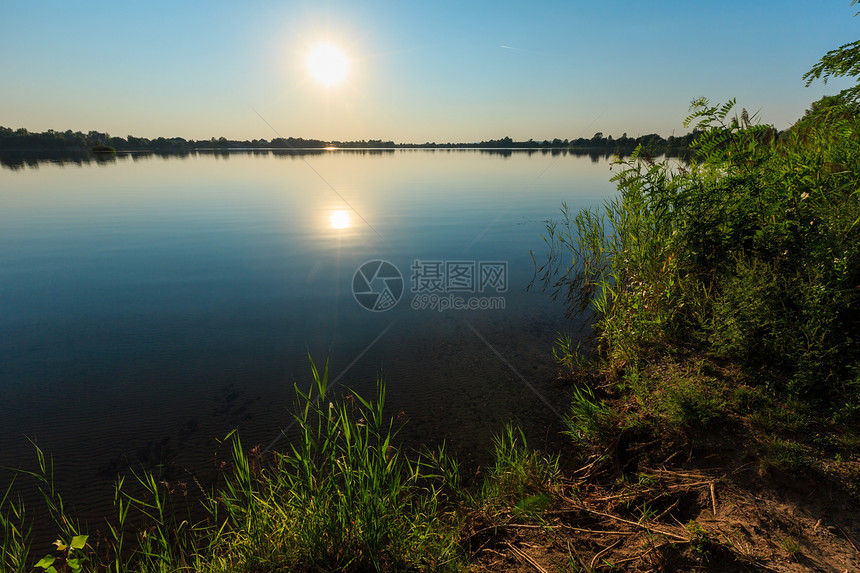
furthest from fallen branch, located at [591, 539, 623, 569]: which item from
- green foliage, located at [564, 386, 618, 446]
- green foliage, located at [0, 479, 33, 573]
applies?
green foliage, located at [0, 479, 33, 573]

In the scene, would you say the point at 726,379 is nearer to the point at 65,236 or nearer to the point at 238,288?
the point at 238,288

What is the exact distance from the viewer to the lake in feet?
16.3

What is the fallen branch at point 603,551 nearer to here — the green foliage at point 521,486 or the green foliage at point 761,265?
the green foliage at point 521,486

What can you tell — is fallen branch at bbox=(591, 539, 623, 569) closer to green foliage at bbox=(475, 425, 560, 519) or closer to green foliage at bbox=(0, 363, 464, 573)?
green foliage at bbox=(475, 425, 560, 519)

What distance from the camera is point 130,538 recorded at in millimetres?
3689

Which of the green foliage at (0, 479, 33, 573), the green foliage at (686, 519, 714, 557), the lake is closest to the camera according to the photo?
the green foliage at (686, 519, 714, 557)

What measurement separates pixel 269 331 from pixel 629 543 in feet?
23.6

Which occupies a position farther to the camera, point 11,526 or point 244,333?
point 244,333

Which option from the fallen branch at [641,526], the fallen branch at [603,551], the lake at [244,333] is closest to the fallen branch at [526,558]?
the fallen branch at [603,551]

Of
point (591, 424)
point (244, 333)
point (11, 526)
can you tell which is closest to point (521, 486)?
point (591, 424)

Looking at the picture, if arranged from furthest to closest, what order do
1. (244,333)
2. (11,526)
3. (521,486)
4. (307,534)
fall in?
(244,333), (521,486), (11,526), (307,534)

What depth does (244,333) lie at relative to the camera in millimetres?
7703

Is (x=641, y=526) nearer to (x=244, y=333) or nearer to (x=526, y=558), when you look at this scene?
(x=526, y=558)

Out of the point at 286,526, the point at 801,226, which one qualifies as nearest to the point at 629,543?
the point at 286,526
